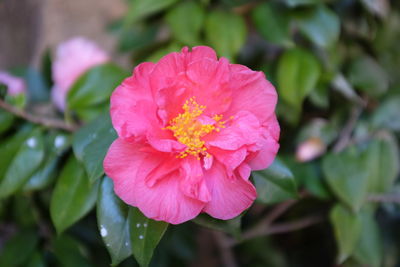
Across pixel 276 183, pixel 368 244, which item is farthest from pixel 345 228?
pixel 276 183

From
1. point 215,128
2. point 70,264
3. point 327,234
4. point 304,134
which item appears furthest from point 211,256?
point 215,128

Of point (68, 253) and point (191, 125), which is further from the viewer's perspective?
point (68, 253)

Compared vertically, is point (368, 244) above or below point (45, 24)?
below

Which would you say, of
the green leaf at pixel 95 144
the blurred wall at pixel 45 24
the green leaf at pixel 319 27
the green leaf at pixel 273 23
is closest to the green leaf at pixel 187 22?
the green leaf at pixel 273 23

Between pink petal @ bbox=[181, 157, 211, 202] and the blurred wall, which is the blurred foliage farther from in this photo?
the blurred wall

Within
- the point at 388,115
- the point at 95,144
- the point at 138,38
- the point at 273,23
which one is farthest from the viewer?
the point at 138,38

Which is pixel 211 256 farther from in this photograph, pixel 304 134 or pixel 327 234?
pixel 304 134

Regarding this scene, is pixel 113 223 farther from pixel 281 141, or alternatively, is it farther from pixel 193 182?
pixel 281 141
